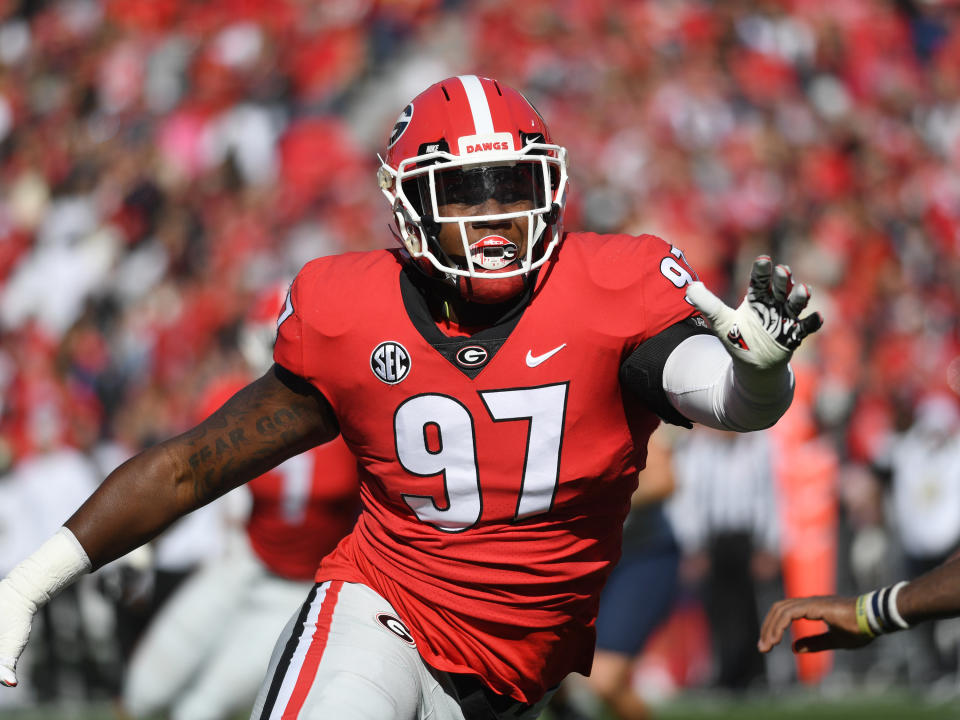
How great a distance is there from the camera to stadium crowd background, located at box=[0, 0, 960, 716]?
339 inches

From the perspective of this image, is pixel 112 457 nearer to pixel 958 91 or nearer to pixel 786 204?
pixel 786 204

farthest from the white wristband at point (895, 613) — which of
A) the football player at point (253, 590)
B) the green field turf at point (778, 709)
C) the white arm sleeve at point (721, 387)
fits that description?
the green field turf at point (778, 709)

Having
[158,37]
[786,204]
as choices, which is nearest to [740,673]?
[786,204]

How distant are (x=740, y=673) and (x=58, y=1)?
375 inches

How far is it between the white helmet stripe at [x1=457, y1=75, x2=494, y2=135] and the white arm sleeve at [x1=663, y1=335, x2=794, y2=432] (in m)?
0.68

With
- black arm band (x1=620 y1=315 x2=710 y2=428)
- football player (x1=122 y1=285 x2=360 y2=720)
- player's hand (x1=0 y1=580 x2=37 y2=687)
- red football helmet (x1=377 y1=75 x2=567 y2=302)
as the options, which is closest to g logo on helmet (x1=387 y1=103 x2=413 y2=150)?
red football helmet (x1=377 y1=75 x2=567 y2=302)

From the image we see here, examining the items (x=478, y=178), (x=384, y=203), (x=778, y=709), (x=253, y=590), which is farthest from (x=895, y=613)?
(x=384, y=203)

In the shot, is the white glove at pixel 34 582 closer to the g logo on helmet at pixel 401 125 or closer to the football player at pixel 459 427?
the football player at pixel 459 427

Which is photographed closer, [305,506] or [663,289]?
[663,289]

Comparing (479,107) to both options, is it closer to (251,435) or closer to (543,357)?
(543,357)

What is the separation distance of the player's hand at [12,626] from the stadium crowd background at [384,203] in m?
5.56

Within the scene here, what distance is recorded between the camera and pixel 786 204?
10.0 m

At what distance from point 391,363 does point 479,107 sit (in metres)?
0.63

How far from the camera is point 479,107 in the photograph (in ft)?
10.3
